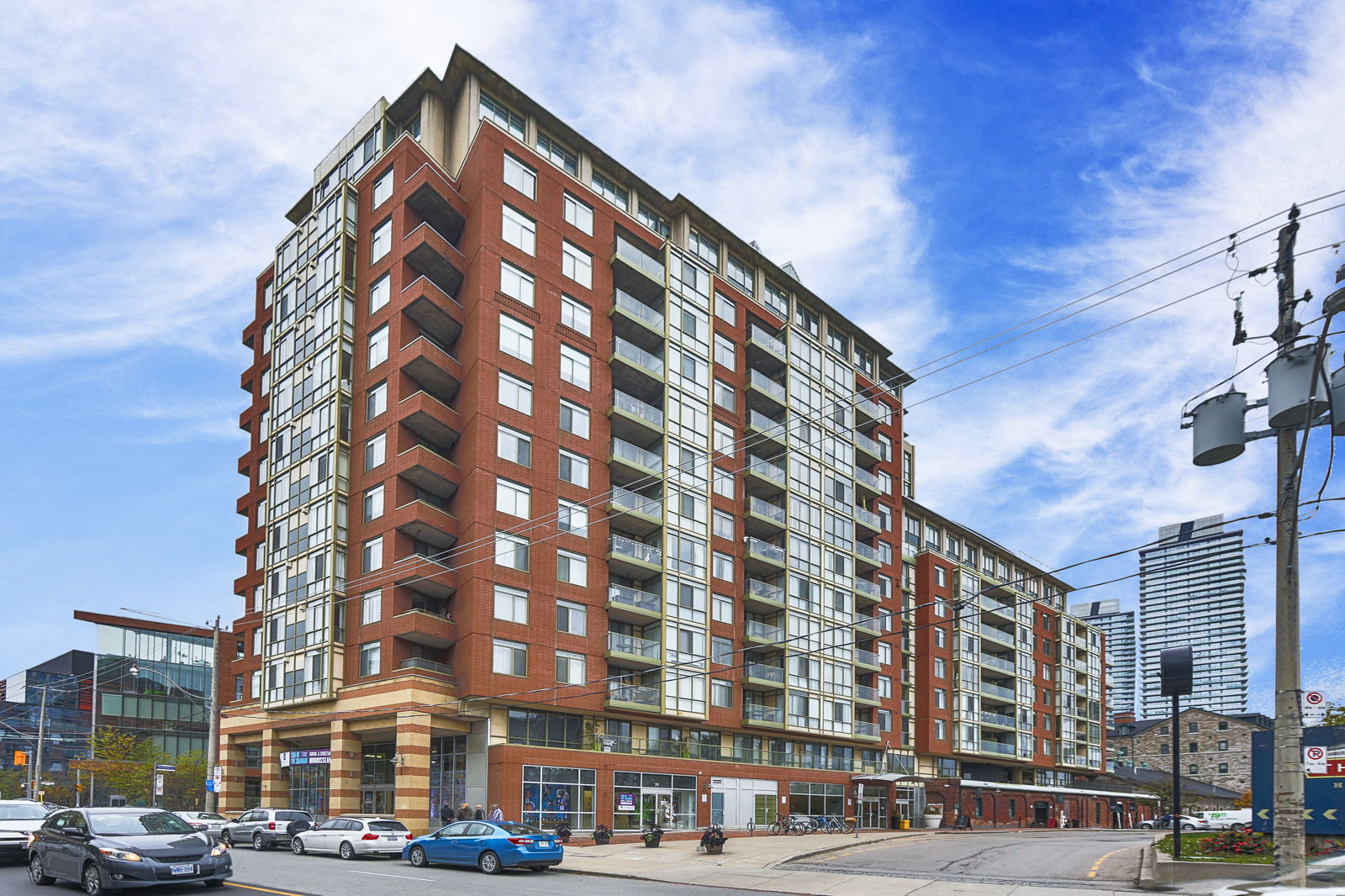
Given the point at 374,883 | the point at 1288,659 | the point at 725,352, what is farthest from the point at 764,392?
the point at 1288,659

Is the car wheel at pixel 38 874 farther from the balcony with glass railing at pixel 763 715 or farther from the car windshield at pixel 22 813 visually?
the balcony with glass railing at pixel 763 715

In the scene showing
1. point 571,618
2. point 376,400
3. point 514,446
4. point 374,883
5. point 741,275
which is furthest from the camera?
point 741,275

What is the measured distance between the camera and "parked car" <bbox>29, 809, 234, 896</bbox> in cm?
1675

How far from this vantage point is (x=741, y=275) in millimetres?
64250

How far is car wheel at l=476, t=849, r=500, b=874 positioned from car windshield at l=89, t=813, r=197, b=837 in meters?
9.67

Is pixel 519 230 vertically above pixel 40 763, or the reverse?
pixel 519 230

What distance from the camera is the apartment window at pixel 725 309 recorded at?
59.8 metres

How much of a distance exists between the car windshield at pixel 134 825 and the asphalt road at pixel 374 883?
3.40 ft

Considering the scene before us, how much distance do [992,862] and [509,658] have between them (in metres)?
21.2

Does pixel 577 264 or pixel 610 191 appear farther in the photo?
pixel 610 191

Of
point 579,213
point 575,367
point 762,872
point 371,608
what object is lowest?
point 762,872

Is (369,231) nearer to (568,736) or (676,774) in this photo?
(568,736)

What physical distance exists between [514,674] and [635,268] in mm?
21999

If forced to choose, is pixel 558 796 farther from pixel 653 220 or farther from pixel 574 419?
pixel 653 220
